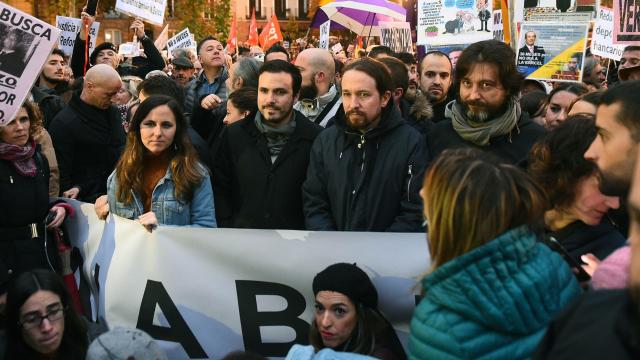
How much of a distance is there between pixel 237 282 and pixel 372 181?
89 centimetres

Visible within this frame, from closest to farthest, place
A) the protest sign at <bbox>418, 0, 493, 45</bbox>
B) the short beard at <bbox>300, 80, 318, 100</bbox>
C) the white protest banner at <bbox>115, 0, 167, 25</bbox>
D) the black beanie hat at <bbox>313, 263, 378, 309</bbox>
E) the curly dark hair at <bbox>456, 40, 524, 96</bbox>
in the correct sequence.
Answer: the black beanie hat at <bbox>313, 263, 378, 309</bbox>
the curly dark hair at <bbox>456, 40, 524, 96</bbox>
the short beard at <bbox>300, 80, 318, 100</bbox>
the protest sign at <bbox>418, 0, 493, 45</bbox>
the white protest banner at <bbox>115, 0, 167, 25</bbox>

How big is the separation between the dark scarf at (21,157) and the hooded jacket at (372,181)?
1.63 meters

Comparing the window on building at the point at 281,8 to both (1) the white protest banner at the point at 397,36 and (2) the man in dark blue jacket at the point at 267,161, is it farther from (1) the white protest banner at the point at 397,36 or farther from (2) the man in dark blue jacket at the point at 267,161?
(2) the man in dark blue jacket at the point at 267,161

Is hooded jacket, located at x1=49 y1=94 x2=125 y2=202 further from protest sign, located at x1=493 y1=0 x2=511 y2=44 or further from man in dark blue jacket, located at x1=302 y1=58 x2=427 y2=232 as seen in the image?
protest sign, located at x1=493 y1=0 x2=511 y2=44

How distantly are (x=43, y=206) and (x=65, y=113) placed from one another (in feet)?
5.11

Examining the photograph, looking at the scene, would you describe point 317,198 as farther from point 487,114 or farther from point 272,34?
point 272,34

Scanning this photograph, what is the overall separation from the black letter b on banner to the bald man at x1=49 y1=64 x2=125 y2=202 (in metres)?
2.15

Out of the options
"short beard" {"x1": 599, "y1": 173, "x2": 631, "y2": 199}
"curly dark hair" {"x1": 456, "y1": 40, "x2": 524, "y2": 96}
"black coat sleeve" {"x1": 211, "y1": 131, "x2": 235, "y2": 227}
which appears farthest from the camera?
"black coat sleeve" {"x1": 211, "y1": 131, "x2": 235, "y2": 227}

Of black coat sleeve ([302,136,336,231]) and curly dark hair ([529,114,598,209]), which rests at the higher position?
curly dark hair ([529,114,598,209])

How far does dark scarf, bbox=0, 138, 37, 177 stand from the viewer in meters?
→ 4.32

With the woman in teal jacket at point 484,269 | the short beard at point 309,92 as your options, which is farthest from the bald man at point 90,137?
the woman in teal jacket at point 484,269

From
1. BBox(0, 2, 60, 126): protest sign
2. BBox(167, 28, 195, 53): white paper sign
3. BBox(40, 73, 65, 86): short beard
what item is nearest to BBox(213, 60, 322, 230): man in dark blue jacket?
BBox(0, 2, 60, 126): protest sign

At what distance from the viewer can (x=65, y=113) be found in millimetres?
5848

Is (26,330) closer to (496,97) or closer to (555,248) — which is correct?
(555,248)
